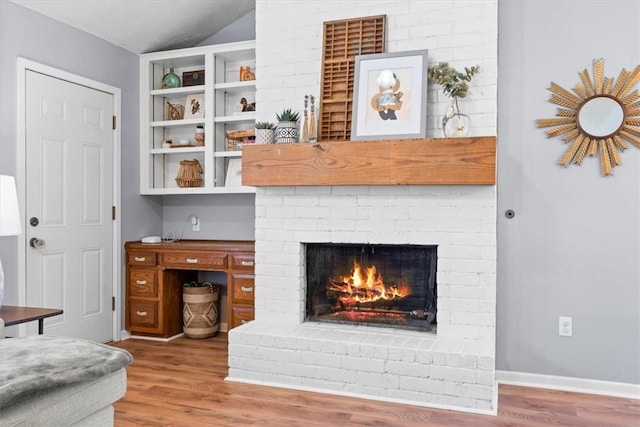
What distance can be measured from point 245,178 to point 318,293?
0.91 meters

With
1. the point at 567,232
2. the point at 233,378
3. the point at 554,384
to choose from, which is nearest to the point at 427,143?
the point at 567,232

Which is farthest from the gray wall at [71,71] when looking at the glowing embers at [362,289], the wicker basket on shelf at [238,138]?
the glowing embers at [362,289]

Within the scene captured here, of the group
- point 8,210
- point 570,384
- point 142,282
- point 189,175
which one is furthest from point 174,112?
point 570,384

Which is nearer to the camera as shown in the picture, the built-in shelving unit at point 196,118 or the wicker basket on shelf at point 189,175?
the built-in shelving unit at point 196,118

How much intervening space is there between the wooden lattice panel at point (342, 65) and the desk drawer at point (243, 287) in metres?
1.33

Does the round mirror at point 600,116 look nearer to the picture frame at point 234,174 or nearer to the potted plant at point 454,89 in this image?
the potted plant at point 454,89

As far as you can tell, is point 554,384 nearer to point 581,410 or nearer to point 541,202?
point 581,410

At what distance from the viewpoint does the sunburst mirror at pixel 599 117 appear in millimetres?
3051

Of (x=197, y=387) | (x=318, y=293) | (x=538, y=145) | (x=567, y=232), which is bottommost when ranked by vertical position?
(x=197, y=387)

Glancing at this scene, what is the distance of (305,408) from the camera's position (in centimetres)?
289

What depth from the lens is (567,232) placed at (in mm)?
3182

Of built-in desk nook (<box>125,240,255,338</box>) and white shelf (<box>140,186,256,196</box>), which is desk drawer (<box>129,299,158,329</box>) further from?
white shelf (<box>140,186,256,196</box>)

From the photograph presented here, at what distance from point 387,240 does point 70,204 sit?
237 cm

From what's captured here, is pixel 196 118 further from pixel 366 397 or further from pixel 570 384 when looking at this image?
pixel 570 384
